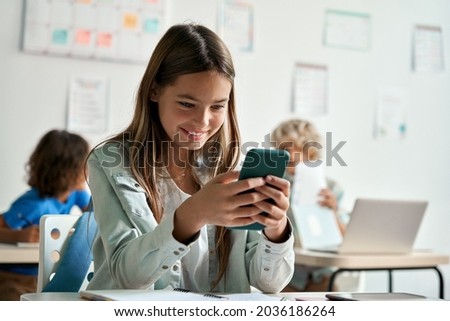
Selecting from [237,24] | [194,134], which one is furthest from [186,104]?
[237,24]

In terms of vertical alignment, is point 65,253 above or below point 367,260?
above

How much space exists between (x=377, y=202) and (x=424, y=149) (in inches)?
79.3

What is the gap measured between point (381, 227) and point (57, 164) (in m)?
1.24

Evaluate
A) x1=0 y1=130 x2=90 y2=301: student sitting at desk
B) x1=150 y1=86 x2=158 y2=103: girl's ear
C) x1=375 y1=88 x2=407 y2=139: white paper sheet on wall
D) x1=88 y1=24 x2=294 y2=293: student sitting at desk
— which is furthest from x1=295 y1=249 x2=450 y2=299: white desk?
x1=375 y1=88 x2=407 y2=139: white paper sheet on wall

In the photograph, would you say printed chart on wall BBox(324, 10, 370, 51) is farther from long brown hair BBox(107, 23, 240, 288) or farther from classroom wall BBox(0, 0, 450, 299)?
long brown hair BBox(107, 23, 240, 288)

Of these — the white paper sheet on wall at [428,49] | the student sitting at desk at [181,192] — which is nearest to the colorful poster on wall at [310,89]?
the white paper sheet on wall at [428,49]

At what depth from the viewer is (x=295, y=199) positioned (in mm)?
3145

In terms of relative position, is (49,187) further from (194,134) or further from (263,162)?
(263,162)

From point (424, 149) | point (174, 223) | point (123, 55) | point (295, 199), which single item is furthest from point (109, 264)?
point (424, 149)

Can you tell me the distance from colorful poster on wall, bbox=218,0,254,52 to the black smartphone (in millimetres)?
2805

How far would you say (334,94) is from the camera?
4.26 m

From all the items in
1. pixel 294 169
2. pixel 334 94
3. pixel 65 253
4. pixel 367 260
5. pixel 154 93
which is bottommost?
pixel 367 260

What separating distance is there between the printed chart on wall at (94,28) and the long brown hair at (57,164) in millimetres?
788

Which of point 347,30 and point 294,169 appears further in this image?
point 347,30
